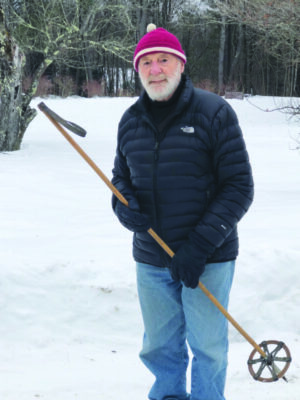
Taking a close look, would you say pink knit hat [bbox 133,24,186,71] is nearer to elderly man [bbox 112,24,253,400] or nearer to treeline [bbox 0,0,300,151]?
elderly man [bbox 112,24,253,400]

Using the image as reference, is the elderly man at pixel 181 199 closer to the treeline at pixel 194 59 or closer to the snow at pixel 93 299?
the snow at pixel 93 299

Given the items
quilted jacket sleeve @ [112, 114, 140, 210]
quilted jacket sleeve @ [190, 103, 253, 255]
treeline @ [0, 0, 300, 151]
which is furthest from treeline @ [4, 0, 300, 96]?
quilted jacket sleeve @ [190, 103, 253, 255]

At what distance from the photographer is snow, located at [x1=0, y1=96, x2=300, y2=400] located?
3.39 metres

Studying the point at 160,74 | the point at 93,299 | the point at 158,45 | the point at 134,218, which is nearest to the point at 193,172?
the point at 134,218

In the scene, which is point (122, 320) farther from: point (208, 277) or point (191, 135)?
point (191, 135)

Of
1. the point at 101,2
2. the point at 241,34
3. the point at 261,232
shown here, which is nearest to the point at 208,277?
the point at 261,232

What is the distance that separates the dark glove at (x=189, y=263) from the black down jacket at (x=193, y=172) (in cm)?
5

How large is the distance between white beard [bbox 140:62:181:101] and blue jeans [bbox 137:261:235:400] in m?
0.78

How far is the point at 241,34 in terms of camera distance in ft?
91.9

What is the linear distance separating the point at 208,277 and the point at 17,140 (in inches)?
373

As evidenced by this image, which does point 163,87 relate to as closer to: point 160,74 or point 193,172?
point 160,74

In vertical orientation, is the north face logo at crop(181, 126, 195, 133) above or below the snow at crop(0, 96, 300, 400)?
above

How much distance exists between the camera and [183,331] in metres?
2.66

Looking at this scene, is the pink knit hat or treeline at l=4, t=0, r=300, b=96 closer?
the pink knit hat
